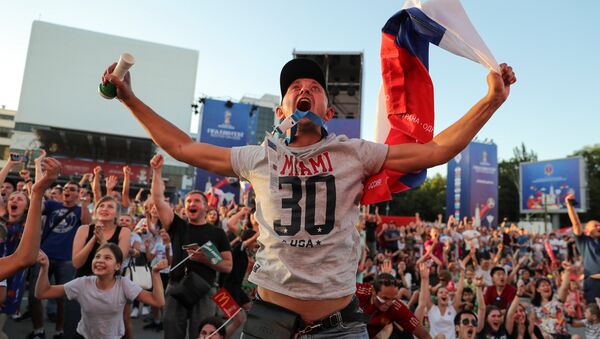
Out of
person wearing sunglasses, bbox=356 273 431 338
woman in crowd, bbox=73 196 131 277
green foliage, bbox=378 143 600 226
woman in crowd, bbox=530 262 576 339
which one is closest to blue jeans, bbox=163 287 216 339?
woman in crowd, bbox=73 196 131 277

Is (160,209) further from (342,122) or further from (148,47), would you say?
(148,47)

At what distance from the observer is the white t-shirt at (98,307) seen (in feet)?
13.8

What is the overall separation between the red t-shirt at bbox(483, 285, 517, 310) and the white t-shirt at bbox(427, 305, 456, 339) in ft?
4.20

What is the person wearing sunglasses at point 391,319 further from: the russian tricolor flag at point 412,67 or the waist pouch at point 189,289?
the russian tricolor flag at point 412,67

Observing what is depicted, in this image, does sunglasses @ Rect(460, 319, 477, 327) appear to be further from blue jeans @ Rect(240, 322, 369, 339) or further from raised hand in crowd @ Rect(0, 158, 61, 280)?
raised hand in crowd @ Rect(0, 158, 61, 280)

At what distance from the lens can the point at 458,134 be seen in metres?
1.81

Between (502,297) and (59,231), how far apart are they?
7.04 m

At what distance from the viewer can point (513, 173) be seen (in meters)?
50.8

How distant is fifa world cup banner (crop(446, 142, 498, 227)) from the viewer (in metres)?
25.7

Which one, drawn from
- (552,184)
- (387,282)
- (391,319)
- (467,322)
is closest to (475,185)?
(552,184)

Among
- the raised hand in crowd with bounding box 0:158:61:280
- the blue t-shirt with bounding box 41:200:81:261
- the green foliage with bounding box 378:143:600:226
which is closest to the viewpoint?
the raised hand in crowd with bounding box 0:158:61:280

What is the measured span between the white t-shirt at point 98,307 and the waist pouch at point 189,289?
1.42 feet

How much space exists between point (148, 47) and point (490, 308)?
155ft

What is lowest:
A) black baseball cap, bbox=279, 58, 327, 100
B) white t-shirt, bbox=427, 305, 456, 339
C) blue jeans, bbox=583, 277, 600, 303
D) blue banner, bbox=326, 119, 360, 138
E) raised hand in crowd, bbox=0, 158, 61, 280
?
white t-shirt, bbox=427, 305, 456, 339
